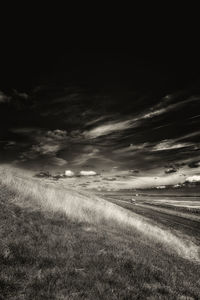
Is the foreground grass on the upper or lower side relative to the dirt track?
A: upper

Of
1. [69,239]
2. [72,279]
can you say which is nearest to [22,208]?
[69,239]

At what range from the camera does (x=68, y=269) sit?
5.81 m

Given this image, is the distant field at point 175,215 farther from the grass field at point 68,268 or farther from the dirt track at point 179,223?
the grass field at point 68,268

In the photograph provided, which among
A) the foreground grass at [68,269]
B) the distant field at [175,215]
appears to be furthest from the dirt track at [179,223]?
the foreground grass at [68,269]

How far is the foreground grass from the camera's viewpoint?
4770mm

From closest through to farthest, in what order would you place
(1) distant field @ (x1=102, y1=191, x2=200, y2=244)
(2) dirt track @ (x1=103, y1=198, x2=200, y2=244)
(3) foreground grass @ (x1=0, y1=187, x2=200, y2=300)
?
(3) foreground grass @ (x1=0, y1=187, x2=200, y2=300)
(2) dirt track @ (x1=103, y1=198, x2=200, y2=244)
(1) distant field @ (x1=102, y1=191, x2=200, y2=244)

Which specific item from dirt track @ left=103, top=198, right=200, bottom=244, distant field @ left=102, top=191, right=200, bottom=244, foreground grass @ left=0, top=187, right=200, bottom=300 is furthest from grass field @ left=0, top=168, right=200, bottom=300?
dirt track @ left=103, top=198, right=200, bottom=244

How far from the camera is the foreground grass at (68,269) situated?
4.77 metres

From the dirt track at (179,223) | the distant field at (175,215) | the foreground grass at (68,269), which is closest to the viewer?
the foreground grass at (68,269)

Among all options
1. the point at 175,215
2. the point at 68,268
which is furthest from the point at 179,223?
the point at 68,268

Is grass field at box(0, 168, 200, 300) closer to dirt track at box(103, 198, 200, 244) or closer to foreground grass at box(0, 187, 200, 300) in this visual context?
foreground grass at box(0, 187, 200, 300)

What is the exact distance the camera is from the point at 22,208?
10281mm

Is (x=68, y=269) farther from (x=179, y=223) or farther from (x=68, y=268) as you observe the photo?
(x=179, y=223)

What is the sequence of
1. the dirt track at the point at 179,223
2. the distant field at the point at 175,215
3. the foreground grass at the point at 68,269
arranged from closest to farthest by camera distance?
the foreground grass at the point at 68,269, the dirt track at the point at 179,223, the distant field at the point at 175,215
